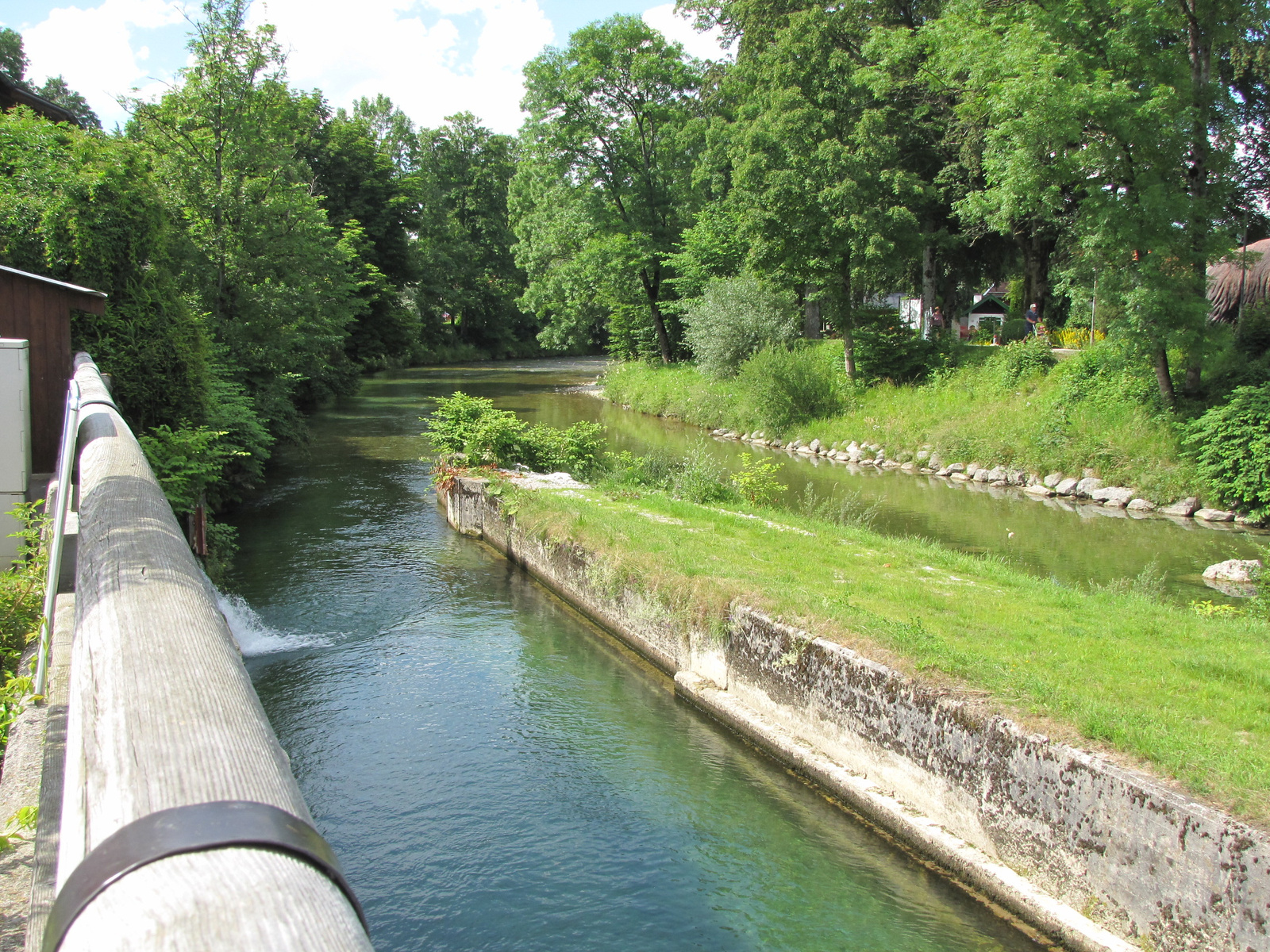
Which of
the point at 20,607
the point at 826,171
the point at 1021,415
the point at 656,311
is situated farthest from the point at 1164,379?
the point at 656,311

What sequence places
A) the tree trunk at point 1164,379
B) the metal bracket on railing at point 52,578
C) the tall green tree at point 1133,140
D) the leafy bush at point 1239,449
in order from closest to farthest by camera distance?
the metal bracket on railing at point 52,578 < the leafy bush at point 1239,449 < the tall green tree at point 1133,140 < the tree trunk at point 1164,379

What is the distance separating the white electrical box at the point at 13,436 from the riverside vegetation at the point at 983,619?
6269mm

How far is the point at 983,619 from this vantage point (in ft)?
27.3

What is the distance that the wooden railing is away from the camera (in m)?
1.25

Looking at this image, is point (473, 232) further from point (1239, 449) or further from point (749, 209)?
point (1239, 449)

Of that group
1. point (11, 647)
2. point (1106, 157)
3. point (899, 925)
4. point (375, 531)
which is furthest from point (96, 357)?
point (1106, 157)

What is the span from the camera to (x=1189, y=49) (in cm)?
1980

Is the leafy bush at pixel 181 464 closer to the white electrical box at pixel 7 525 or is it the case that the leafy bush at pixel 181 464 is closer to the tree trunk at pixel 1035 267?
the white electrical box at pixel 7 525

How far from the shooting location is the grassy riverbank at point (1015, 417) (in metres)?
20.2

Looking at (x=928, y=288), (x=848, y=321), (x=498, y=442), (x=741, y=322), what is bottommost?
(x=498, y=442)

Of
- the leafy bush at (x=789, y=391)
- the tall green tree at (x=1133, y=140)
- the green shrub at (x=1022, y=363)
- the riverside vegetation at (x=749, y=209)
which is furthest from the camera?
the leafy bush at (x=789, y=391)

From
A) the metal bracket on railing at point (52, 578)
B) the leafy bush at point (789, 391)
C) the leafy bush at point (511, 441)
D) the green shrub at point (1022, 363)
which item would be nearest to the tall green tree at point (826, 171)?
the leafy bush at point (789, 391)

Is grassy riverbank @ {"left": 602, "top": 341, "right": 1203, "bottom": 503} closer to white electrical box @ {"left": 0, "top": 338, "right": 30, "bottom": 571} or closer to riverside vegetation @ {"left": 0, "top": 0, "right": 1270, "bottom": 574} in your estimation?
riverside vegetation @ {"left": 0, "top": 0, "right": 1270, "bottom": 574}

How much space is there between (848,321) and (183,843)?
3050 centimetres
